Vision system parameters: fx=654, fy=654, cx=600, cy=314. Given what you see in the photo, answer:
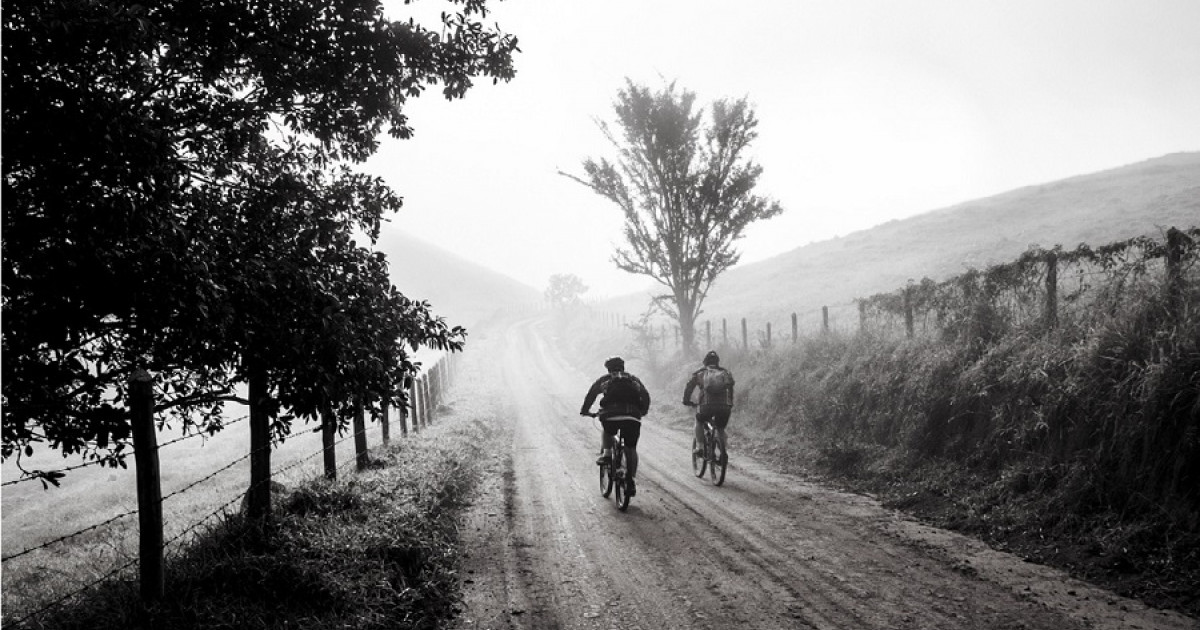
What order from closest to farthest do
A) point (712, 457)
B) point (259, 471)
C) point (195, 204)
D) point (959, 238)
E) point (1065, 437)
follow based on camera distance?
point (195, 204)
point (259, 471)
point (1065, 437)
point (712, 457)
point (959, 238)

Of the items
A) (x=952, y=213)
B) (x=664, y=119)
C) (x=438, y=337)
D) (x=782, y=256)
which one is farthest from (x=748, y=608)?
(x=782, y=256)

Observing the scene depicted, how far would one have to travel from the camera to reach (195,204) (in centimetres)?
436

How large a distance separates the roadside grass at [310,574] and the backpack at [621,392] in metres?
2.77

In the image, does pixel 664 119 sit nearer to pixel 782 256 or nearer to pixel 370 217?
pixel 370 217

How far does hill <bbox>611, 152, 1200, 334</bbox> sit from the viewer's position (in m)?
28.9

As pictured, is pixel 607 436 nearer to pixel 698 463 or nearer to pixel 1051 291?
pixel 698 463

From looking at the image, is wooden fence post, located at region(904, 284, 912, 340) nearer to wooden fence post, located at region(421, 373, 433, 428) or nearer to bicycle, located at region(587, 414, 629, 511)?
bicycle, located at region(587, 414, 629, 511)

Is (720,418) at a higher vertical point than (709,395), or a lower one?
lower

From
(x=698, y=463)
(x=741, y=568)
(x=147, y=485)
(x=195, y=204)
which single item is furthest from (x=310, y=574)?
(x=698, y=463)

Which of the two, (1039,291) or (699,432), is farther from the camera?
(699,432)

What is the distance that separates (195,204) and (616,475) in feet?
20.7

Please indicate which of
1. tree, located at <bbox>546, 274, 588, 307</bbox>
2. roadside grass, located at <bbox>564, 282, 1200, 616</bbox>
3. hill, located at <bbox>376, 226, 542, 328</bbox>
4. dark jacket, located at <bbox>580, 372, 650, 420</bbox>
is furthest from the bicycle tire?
hill, located at <bbox>376, 226, 542, 328</bbox>

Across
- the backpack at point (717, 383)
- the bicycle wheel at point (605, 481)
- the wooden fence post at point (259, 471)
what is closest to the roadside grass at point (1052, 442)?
the backpack at point (717, 383)

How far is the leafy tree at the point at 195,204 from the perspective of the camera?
3.54 metres
